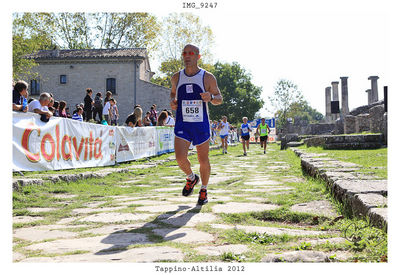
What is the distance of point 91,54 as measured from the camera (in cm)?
3509

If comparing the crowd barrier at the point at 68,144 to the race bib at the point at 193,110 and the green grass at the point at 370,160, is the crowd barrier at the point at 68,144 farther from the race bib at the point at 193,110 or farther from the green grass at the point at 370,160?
the green grass at the point at 370,160

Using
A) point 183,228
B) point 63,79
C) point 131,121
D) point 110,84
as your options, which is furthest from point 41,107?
point 63,79

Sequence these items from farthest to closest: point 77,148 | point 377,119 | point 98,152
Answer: point 377,119
point 98,152
point 77,148

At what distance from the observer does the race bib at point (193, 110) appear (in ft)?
14.6

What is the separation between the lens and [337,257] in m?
2.35

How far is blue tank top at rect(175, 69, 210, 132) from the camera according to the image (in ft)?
14.6

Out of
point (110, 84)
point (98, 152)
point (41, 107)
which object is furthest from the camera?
point (110, 84)

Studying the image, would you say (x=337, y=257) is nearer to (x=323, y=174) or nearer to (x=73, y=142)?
(x=323, y=174)

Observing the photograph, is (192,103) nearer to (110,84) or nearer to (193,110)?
(193,110)

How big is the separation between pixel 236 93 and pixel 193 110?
54.1m

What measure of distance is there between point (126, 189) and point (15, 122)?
2365 millimetres

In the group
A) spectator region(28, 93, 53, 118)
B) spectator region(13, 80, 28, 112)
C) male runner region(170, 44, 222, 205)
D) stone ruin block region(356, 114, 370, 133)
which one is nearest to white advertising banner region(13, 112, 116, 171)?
spectator region(28, 93, 53, 118)

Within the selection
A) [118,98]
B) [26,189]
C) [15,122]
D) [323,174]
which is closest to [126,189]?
[26,189]
